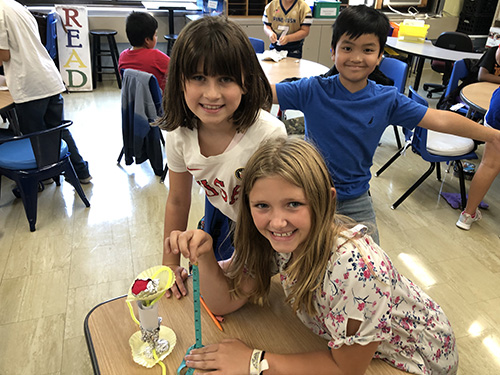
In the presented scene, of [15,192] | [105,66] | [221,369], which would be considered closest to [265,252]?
[221,369]

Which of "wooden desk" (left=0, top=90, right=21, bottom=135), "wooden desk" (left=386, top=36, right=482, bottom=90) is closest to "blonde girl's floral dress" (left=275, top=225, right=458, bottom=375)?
"wooden desk" (left=0, top=90, right=21, bottom=135)

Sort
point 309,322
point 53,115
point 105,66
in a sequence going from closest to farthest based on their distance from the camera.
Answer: point 309,322 < point 53,115 < point 105,66

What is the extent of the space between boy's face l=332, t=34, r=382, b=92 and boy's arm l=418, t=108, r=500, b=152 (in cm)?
29

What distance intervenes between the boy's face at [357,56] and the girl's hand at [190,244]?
961mm

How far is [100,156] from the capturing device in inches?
140

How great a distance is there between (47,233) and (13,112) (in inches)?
33.2

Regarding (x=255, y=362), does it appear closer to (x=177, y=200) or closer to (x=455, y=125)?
(x=177, y=200)

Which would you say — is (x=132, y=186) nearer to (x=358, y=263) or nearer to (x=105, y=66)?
(x=358, y=263)

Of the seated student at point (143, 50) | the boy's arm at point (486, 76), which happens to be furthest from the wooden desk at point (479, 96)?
the seated student at point (143, 50)

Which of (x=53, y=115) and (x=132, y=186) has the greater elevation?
(x=53, y=115)

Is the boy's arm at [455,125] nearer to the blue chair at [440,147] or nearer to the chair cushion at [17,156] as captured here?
the blue chair at [440,147]

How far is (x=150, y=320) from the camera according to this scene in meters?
0.90

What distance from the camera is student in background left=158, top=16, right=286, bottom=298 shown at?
3.40ft

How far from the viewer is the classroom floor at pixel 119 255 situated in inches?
74.2
